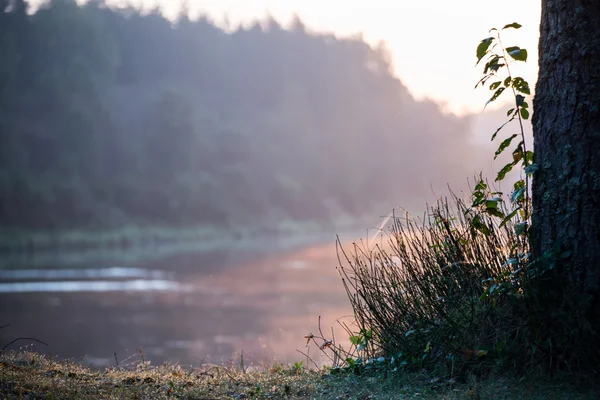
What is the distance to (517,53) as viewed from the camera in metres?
3.35

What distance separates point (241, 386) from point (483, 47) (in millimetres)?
2616

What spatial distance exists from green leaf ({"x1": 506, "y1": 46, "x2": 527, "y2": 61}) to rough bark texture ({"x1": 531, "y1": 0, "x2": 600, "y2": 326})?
0.34 feet

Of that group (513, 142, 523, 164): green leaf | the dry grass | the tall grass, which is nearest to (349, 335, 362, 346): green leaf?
the tall grass

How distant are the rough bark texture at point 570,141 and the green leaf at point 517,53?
0.34 ft

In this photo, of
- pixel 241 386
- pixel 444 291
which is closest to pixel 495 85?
pixel 444 291

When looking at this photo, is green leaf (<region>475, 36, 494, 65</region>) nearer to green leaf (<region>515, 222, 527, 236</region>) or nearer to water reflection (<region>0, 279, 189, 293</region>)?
green leaf (<region>515, 222, 527, 236</region>)

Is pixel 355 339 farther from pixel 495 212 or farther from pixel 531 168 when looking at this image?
pixel 531 168

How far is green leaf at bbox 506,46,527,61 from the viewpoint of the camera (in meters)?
3.34

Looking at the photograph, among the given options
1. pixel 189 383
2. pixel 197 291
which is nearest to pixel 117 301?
pixel 197 291

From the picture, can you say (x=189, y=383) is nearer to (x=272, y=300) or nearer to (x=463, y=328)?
(x=463, y=328)

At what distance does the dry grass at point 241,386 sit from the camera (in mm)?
3111

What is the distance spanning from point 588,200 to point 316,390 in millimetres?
A: 1916

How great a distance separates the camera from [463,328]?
11.7ft

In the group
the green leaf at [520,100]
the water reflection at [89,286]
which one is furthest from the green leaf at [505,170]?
the water reflection at [89,286]
